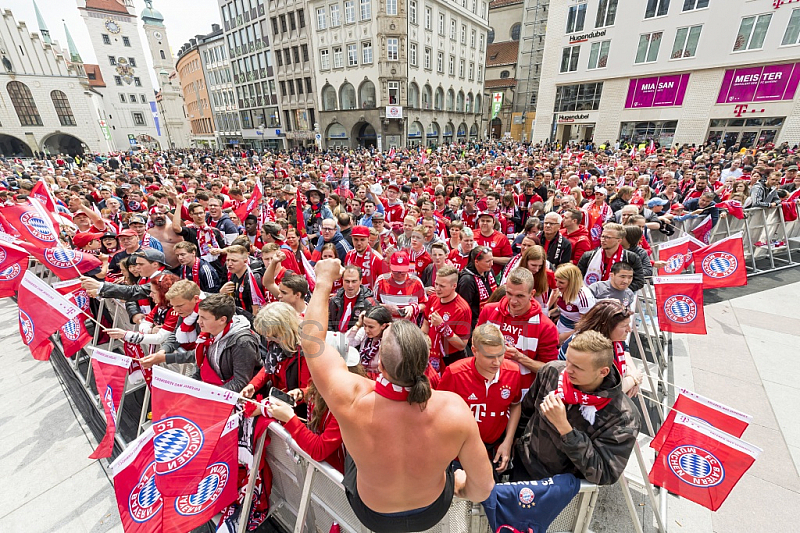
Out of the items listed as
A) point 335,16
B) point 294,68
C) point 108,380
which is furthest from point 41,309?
point 294,68

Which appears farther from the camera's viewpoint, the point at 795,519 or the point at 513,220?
the point at 513,220

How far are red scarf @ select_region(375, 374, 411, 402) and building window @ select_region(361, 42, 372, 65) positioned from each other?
4325cm

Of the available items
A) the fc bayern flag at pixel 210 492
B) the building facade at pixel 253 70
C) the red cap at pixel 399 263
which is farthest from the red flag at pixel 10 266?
the building facade at pixel 253 70

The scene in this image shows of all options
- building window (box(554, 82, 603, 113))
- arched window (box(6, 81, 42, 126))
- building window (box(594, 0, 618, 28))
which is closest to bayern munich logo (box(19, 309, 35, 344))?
building window (box(554, 82, 603, 113))

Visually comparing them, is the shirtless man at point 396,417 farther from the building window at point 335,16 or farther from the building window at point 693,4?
the building window at point 335,16

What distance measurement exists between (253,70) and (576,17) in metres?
Answer: 40.7

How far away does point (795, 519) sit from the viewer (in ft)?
Result: 9.98

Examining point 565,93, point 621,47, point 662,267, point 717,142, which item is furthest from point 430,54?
point 662,267

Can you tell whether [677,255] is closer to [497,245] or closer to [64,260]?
[497,245]

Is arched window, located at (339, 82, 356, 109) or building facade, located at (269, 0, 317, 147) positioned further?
building facade, located at (269, 0, 317, 147)

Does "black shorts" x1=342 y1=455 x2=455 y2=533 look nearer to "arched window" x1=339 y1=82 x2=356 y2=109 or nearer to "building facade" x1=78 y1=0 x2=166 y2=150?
"arched window" x1=339 y1=82 x2=356 y2=109

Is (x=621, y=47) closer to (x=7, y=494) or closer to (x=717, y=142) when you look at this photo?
(x=717, y=142)

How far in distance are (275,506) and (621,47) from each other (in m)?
41.1

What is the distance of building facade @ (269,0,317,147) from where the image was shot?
4069 centimetres
